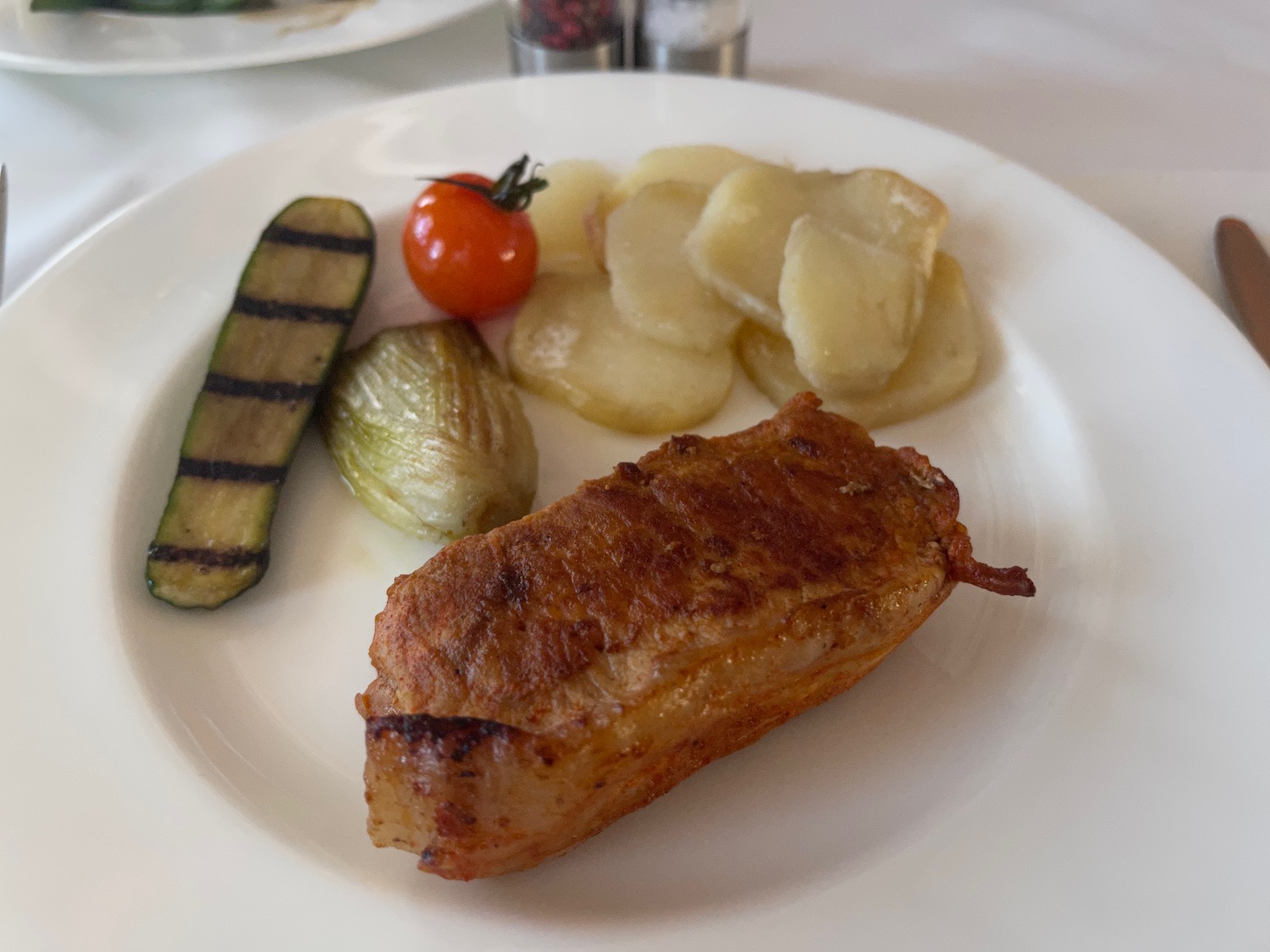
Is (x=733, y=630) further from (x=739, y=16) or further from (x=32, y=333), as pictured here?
(x=739, y=16)

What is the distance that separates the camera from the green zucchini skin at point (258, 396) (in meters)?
2.25

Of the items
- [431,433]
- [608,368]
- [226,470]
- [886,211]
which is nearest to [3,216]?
[226,470]

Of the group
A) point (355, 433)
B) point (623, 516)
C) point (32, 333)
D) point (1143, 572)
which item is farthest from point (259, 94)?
point (1143, 572)

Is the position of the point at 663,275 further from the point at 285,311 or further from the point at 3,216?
the point at 3,216

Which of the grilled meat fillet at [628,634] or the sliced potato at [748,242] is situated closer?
the grilled meat fillet at [628,634]

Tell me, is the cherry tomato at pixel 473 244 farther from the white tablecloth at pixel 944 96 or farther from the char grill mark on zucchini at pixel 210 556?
the white tablecloth at pixel 944 96

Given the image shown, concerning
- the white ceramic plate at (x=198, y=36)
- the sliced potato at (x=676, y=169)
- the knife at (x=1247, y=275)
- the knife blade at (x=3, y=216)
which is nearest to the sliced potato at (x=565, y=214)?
the sliced potato at (x=676, y=169)

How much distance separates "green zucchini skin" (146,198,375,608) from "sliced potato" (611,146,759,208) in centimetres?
82

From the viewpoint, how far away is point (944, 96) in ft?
12.9

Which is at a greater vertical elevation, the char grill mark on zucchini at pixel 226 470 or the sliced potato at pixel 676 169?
the sliced potato at pixel 676 169

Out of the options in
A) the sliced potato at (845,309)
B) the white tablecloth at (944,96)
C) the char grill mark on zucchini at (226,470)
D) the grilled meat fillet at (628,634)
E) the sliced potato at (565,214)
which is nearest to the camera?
the grilled meat fillet at (628,634)

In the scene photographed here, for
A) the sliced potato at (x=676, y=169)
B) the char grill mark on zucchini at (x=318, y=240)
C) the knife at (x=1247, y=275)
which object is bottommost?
the knife at (x=1247, y=275)

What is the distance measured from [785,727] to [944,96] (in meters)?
3.01

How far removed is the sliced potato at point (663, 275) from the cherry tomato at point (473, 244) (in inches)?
11.5
